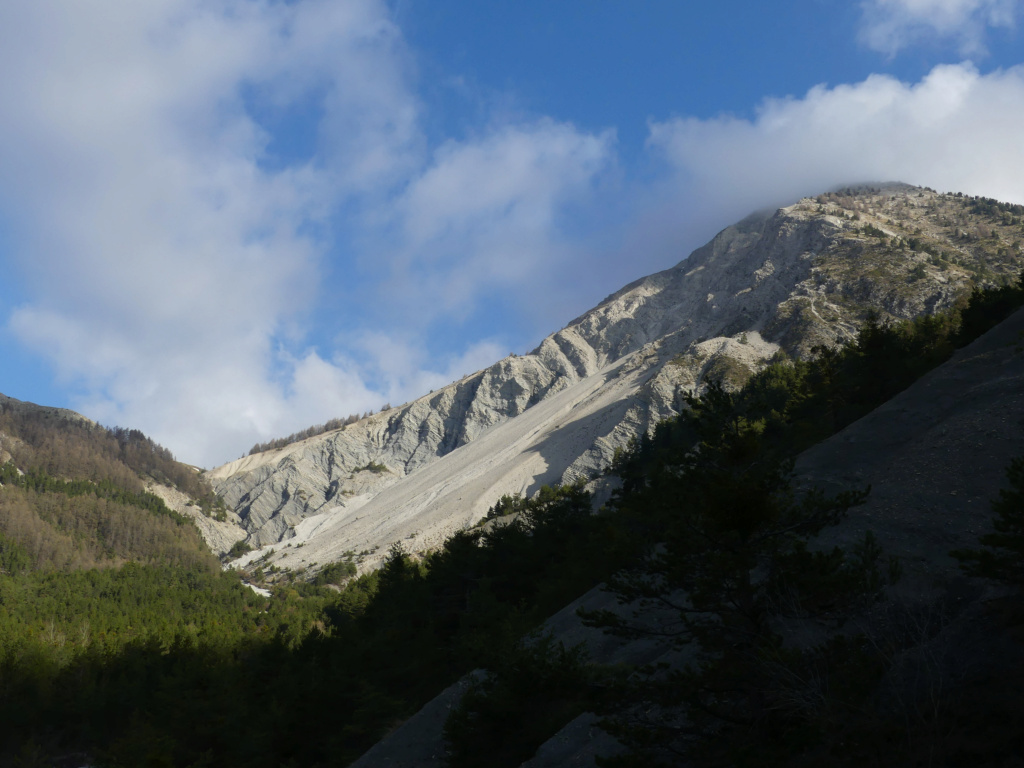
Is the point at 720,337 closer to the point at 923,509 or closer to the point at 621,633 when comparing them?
the point at 923,509

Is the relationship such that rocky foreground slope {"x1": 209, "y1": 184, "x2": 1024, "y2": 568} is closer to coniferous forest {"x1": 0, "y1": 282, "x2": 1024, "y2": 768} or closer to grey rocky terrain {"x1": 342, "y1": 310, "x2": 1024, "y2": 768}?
coniferous forest {"x1": 0, "y1": 282, "x2": 1024, "y2": 768}

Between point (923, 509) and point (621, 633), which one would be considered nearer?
point (621, 633)

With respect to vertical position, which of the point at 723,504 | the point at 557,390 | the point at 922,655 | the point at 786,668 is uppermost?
the point at 557,390

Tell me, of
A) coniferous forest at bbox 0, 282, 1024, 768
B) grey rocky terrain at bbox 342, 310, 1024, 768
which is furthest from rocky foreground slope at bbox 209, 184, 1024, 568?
grey rocky terrain at bbox 342, 310, 1024, 768

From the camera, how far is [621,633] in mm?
13664

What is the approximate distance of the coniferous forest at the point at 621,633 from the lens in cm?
1232

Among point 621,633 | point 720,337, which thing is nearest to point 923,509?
point 621,633

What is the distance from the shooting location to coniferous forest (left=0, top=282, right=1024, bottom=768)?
12320mm

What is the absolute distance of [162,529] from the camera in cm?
19162

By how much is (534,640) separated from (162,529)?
7714 inches

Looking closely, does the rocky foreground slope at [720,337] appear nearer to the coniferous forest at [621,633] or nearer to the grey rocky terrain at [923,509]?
the coniferous forest at [621,633]

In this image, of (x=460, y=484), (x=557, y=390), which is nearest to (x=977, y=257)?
(x=557, y=390)

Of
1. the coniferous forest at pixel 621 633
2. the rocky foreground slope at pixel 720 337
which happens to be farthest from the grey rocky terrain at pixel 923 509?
the rocky foreground slope at pixel 720 337

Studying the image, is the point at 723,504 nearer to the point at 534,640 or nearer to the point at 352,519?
the point at 534,640
